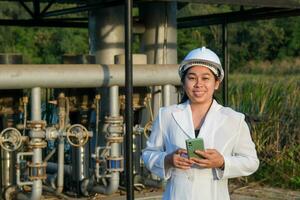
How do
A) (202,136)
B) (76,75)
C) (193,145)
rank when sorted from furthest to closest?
(76,75) < (202,136) < (193,145)

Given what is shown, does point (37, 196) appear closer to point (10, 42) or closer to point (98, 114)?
point (98, 114)

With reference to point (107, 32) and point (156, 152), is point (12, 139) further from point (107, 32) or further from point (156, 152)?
point (156, 152)

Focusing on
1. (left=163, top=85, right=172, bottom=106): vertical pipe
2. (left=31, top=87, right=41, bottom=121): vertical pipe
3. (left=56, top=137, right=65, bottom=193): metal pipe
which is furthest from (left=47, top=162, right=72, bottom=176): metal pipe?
(left=163, top=85, right=172, bottom=106): vertical pipe

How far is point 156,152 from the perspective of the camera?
3.41 meters

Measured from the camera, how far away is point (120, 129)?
6836 mm

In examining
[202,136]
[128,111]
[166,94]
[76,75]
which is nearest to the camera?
[202,136]

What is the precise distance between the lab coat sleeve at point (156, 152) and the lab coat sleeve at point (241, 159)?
263mm

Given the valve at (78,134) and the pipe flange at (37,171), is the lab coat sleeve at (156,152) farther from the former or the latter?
the valve at (78,134)

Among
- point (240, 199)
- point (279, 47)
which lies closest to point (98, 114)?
point (240, 199)

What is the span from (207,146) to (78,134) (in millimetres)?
3421

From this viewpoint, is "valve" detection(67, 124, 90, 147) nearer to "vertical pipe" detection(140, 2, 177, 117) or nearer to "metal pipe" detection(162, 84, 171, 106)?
"metal pipe" detection(162, 84, 171, 106)

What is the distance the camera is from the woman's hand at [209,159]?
10.5ft

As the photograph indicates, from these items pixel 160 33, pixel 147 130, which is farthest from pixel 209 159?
pixel 160 33

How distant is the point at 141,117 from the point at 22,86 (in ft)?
5.43
